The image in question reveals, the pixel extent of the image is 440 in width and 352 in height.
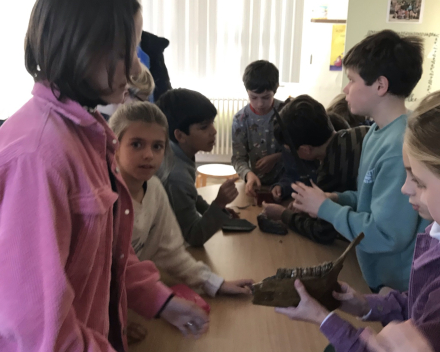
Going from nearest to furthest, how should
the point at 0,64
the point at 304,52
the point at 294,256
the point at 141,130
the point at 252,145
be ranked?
the point at 141,130 < the point at 294,256 < the point at 252,145 < the point at 0,64 < the point at 304,52

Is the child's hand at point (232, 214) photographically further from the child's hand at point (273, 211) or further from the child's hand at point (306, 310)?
the child's hand at point (306, 310)

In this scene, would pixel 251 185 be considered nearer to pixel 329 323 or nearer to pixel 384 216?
pixel 384 216

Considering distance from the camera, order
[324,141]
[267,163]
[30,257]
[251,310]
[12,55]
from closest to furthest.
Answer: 1. [30,257]
2. [251,310]
3. [324,141]
4. [267,163]
5. [12,55]

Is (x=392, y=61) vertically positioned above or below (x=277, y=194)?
above

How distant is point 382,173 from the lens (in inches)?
42.2

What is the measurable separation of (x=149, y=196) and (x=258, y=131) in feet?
4.36

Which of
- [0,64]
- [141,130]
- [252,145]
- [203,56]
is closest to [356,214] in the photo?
[141,130]

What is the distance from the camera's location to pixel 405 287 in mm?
1132

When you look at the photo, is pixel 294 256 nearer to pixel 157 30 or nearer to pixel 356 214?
pixel 356 214

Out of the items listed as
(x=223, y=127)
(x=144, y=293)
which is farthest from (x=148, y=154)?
(x=223, y=127)

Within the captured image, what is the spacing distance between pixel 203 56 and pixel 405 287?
3.48 metres

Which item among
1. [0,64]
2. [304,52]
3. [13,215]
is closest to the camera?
[13,215]

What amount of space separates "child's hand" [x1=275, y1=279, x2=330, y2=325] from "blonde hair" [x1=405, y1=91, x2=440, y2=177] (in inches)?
13.1

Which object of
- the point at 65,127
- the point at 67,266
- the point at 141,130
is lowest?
the point at 67,266
